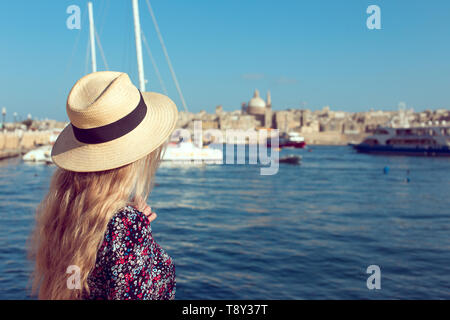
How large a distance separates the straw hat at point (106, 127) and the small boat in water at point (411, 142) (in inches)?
2449

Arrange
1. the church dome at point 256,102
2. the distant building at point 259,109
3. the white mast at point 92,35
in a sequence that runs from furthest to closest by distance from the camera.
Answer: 1. the church dome at point 256,102
2. the distant building at point 259,109
3. the white mast at point 92,35

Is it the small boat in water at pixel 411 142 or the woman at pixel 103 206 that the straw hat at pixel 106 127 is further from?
the small boat in water at pixel 411 142

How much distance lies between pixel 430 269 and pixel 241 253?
12.1 ft

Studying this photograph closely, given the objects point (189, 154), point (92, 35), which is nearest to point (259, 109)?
point (189, 154)

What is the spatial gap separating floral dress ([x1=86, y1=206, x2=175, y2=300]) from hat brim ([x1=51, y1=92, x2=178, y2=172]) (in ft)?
0.69

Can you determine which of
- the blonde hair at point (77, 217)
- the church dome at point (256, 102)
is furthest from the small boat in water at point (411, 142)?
the church dome at point (256, 102)

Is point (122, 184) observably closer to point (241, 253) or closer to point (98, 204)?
point (98, 204)

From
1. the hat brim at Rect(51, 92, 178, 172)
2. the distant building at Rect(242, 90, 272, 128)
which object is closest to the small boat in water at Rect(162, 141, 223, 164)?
the hat brim at Rect(51, 92, 178, 172)

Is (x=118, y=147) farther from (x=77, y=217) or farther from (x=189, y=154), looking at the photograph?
(x=189, y=154)

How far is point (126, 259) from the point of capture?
1.56m

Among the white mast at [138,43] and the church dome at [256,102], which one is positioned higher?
the church dome at [256,102]

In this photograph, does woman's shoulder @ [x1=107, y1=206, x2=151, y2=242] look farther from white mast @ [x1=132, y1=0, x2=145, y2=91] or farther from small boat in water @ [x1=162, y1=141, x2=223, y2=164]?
small boat in water @ [x1=162, y1=141, x2=223, y2=164]

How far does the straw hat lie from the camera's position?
171 cm

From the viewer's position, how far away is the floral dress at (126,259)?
5.13 feet
